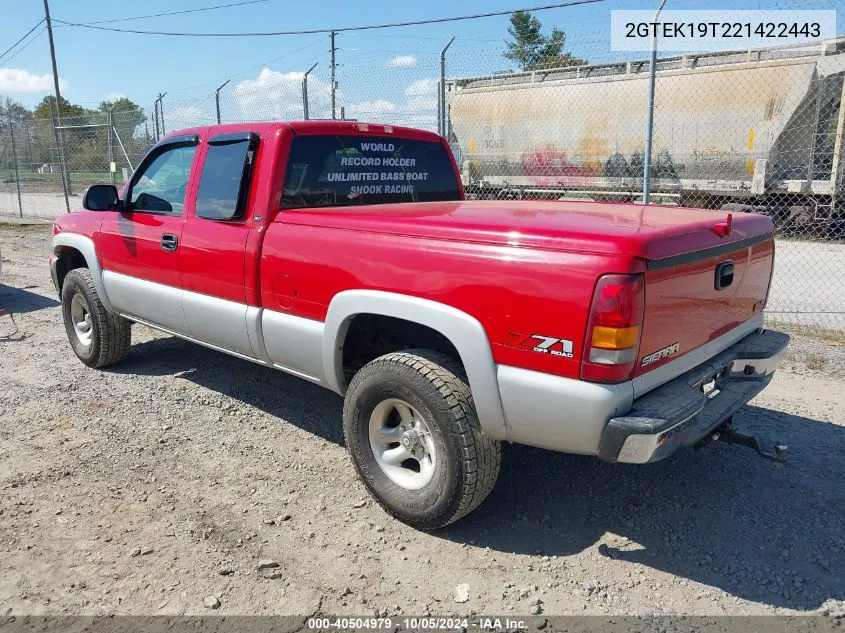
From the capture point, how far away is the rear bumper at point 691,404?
8.41 feet

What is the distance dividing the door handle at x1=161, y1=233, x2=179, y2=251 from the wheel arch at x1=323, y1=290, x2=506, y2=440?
1.62m

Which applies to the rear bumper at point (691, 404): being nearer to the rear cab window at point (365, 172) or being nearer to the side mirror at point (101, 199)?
the rear cab window at point (365, 172)

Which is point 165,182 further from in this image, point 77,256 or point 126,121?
point 126,121

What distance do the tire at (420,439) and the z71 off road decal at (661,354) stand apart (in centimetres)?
77

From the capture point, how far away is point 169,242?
14.3ft

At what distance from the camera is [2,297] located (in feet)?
27.6

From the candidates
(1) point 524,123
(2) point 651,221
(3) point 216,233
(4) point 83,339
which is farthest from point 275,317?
(1) point 524,123

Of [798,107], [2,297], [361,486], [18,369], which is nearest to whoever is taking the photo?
[361,486]

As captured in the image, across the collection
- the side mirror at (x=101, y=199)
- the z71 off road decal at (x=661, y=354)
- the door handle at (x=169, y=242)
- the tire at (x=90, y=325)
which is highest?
the side mirror at (x=101, y=199)

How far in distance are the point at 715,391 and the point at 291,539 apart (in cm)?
216

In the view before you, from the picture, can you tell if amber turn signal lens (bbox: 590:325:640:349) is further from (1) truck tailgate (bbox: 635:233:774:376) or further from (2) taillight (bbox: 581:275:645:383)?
(1) truck tailgate (bbox: 635:233:774:376)

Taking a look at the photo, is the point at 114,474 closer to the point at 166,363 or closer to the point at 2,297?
the point at 166,363

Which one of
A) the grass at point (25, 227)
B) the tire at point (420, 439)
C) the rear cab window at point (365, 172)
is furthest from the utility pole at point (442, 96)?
the grass at point (25, 227)

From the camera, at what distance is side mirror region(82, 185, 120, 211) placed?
15.9 ft
